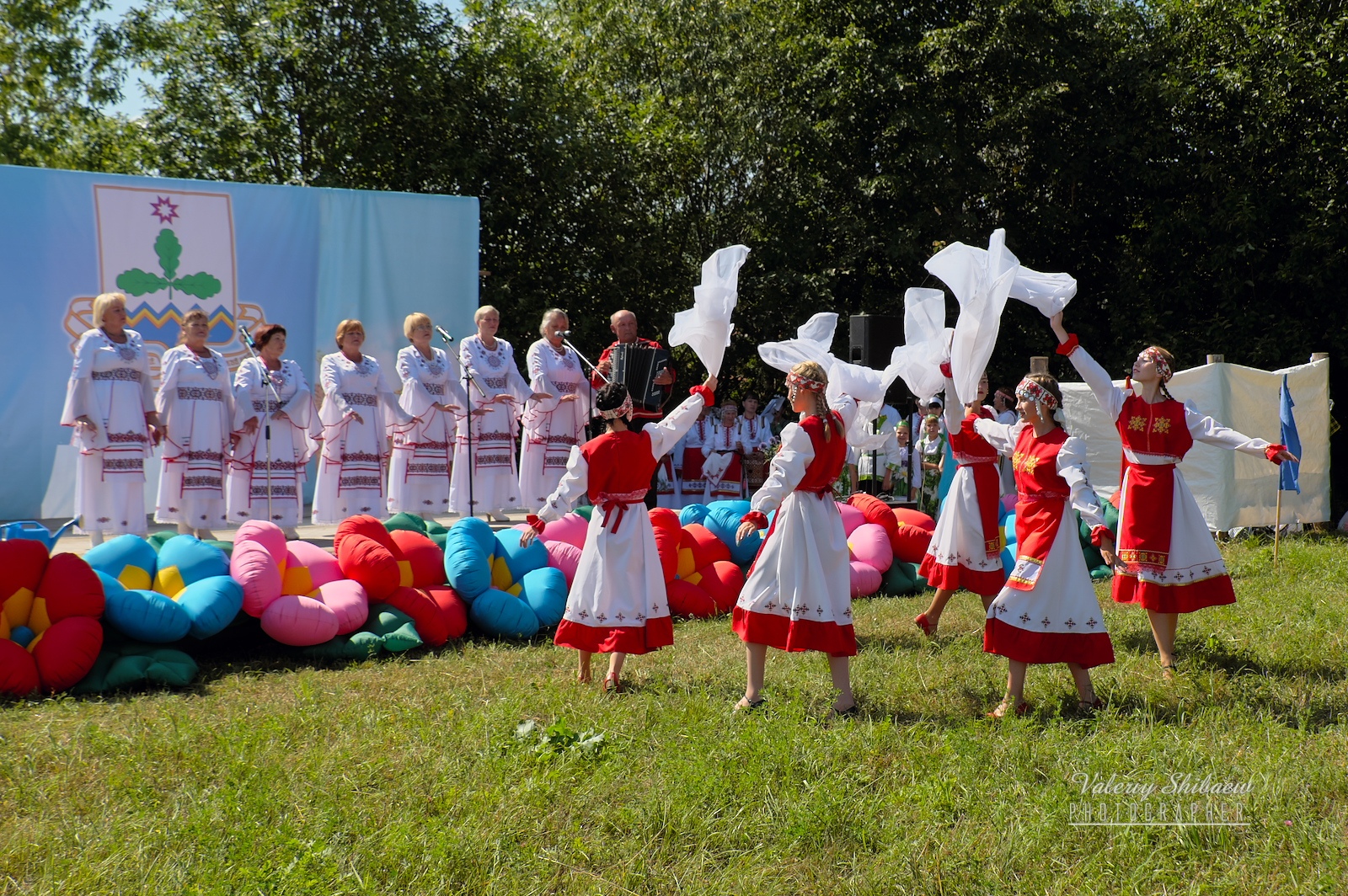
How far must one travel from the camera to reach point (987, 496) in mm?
6141

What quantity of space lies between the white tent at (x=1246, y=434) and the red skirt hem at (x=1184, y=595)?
16.9 feet

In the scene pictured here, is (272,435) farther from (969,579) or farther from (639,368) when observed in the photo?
(969,579)

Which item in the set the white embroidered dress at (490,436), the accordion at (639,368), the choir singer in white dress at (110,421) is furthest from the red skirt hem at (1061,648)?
the choir singer in white dress at (110,421)

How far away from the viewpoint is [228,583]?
5297 millimetres

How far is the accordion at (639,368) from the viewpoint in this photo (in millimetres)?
6857

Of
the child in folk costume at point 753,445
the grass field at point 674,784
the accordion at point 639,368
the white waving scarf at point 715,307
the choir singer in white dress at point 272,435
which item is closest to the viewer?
the grass field at point 674,784

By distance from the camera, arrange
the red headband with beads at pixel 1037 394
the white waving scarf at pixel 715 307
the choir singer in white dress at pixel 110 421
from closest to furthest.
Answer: the red headband with beads at pixel 1037 394 → the white waving scarf at pixel 715 307 → the choir singer in white dress at pixel 110 421

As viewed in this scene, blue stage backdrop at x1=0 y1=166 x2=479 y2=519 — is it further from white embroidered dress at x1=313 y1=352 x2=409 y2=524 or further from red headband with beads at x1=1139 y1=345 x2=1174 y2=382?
red headband with beads at x1=1139 y1=345 x2=1174 y2=382

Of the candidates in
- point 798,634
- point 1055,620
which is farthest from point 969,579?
point 798,634

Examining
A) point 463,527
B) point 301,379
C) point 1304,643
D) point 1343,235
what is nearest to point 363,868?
point 463,527

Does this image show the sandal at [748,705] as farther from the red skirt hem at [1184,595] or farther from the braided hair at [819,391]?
the red skirt hem at [1184,595]

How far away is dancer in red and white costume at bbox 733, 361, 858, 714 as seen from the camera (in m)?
4.50

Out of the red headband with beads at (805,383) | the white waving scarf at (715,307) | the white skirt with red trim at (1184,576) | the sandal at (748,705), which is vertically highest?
the white waving scarf at (715,307)

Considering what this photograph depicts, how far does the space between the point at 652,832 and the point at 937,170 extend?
1382cm
